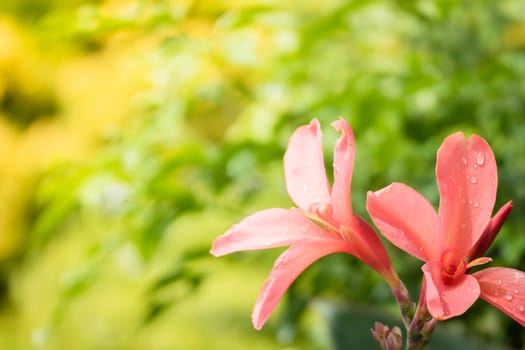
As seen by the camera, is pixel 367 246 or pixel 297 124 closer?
pixel 367 246

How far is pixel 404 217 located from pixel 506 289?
49 millimetres

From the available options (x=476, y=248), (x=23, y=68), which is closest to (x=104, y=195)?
(x=476, y=248)

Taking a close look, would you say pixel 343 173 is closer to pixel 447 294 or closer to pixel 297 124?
pixel 447 294

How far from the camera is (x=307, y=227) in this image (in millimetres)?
372

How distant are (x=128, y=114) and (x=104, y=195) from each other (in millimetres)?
1385

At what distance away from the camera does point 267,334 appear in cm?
181

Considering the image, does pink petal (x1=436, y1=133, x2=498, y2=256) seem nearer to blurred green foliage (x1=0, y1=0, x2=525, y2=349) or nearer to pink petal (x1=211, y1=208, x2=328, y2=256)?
pink petal (x1=211, y1=208, x2=328, y2=256)

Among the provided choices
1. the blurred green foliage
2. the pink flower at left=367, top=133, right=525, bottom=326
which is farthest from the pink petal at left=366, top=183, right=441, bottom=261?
the blurred green foliage

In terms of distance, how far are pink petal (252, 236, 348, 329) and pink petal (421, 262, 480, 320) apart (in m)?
0.05

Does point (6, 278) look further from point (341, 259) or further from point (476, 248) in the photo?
point (476, 248)

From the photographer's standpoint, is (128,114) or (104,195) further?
(128,114)

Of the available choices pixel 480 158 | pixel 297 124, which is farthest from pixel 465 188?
pixel 297 124

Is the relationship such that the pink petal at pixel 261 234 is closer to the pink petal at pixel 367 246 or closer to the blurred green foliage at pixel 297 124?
the pink petal at pixel 367 246

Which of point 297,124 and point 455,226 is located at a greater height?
point 455,226
